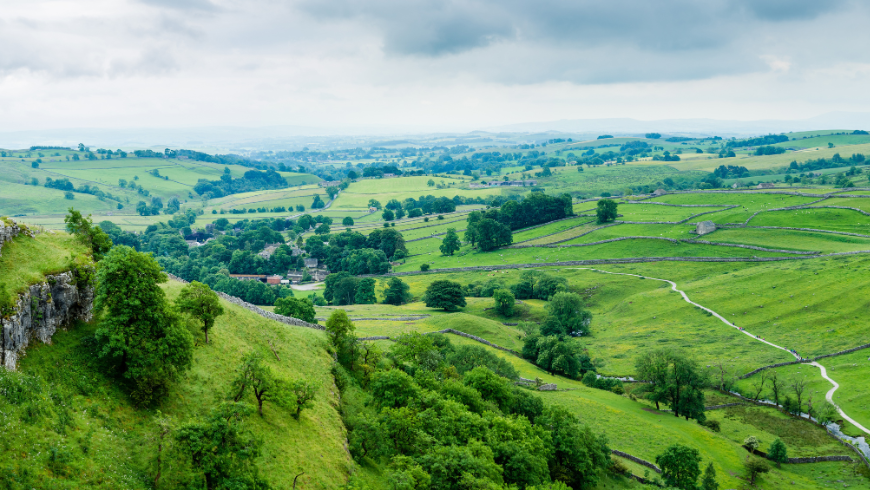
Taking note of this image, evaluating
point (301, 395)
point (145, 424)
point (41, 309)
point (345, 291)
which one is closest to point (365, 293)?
point (345, 291)

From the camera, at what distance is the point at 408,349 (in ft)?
167

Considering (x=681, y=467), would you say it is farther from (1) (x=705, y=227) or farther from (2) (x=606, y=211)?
(2) (x=606, y=211)

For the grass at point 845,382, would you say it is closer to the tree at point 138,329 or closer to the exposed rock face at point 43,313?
the tree at point 138,329

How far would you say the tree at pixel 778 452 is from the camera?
161 feet

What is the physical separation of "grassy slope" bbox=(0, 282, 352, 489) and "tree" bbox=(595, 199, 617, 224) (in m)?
112

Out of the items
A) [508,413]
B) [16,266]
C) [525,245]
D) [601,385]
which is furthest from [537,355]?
[525,245]

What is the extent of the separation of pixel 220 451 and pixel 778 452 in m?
50.0

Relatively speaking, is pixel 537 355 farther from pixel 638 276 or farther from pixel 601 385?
pixel 638 276

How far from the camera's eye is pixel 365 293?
364 feet

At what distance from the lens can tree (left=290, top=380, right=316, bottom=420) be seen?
3525 centimetres

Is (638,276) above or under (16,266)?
under

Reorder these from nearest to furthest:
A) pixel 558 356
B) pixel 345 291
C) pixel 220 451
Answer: pixel 220 451
pixel 558 356
pixel 345 291

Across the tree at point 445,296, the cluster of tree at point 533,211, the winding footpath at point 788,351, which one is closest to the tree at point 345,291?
the tree at point 445,296

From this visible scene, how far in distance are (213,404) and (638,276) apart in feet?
300
